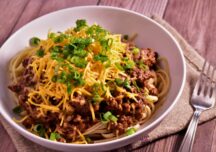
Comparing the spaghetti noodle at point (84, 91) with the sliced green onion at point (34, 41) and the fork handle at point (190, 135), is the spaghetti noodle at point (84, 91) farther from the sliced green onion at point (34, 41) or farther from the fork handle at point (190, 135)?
the sliced green onion at point (34, 41)

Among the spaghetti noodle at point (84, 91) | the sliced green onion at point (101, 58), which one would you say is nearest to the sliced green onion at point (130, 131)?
the spaghetti noodle at point (84, 91)

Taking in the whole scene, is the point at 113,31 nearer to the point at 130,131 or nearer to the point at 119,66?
the point at 119,66

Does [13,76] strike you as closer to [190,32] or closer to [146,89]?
[146,89]

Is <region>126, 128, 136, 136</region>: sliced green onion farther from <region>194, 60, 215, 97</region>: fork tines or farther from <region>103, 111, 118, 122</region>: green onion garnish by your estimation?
<region>194, 60, 215, 97</region>: fork tines

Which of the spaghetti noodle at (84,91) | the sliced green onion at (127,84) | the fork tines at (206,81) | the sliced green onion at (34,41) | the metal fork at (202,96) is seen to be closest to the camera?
the spaghetti noodle at (84,91)

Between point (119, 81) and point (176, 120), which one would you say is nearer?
point (119, 81)

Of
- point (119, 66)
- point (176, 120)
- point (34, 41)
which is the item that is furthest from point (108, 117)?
point (34, 41)

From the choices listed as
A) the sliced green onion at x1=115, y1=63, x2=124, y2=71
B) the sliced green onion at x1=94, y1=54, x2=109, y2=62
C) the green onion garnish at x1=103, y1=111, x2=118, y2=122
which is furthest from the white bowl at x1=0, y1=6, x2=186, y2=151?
the sliced green onion at x1=94, y1=54, x2=109, y2=62
